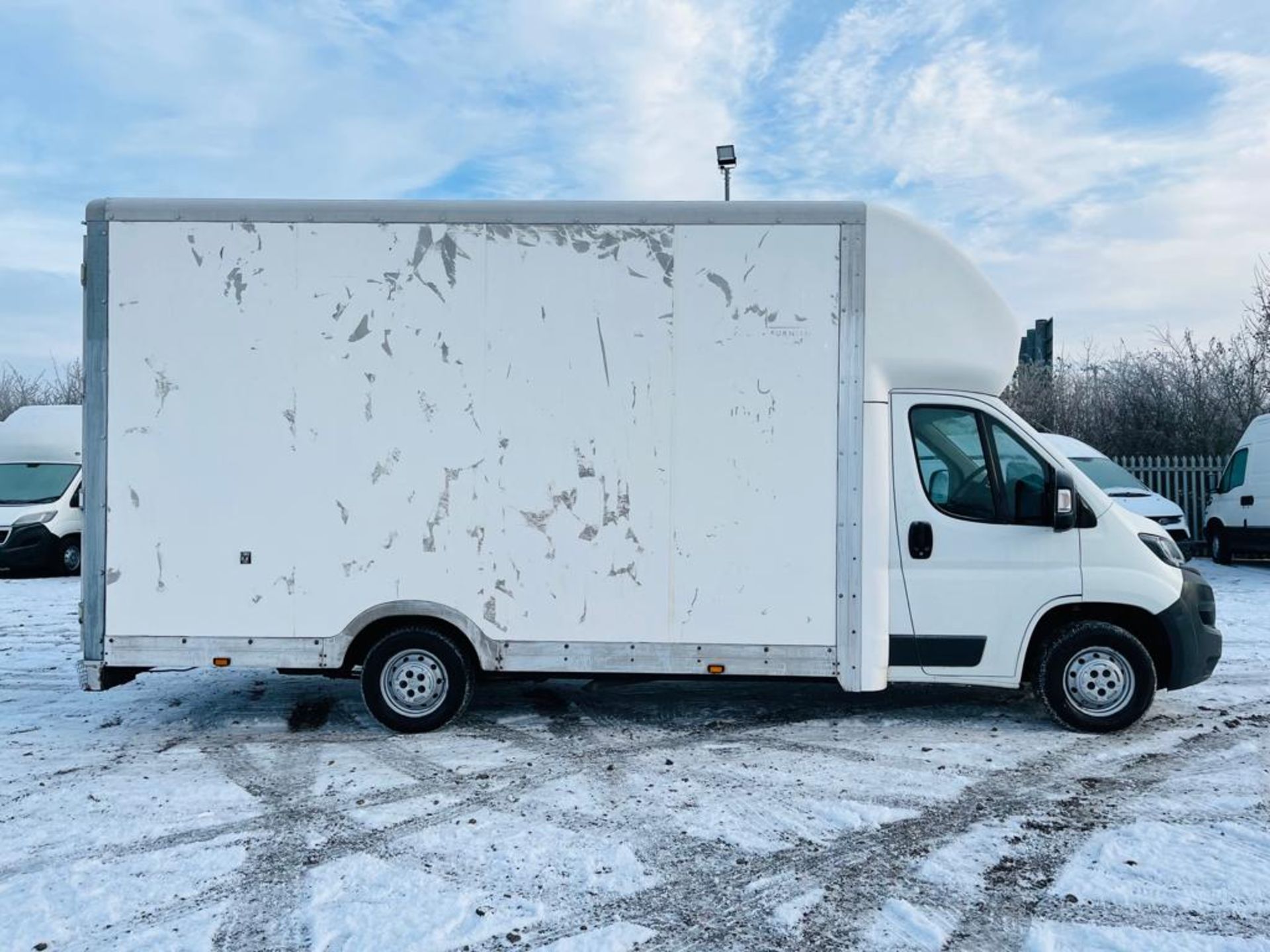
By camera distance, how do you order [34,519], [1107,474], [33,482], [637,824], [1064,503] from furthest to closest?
[33,482], [1107,474], [34,519], [1064,503], [637,824]

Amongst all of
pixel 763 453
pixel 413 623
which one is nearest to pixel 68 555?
pixel 413 623

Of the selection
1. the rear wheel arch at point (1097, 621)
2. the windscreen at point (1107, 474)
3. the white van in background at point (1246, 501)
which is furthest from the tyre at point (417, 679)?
the white van in background at point (1246, 501)

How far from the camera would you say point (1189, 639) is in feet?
19.8

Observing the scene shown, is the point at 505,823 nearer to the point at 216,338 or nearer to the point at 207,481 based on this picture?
the point at 207,481

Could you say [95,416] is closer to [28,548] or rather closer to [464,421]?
[464,421]

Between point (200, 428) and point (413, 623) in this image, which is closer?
point (200, 428)

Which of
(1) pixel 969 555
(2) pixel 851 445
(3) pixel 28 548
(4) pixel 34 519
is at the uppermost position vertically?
(2) pixel 851 445

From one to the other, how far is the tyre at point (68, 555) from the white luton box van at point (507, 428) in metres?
11.6

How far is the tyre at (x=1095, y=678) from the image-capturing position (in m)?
6.07

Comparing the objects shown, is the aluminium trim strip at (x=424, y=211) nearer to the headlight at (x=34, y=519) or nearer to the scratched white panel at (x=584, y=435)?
the scratched white panel at (x=584, y=435)

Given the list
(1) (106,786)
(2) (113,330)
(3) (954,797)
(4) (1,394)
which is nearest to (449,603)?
(1) (106,786)

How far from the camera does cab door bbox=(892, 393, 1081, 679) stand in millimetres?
6035

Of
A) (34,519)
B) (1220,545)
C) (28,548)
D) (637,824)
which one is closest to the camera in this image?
(637,824)

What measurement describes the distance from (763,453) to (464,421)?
1.79 m
